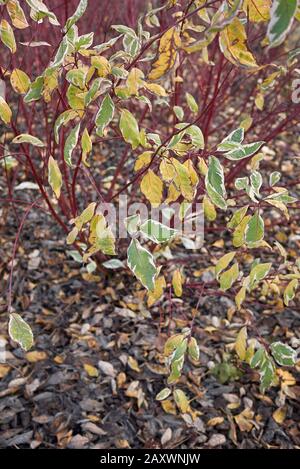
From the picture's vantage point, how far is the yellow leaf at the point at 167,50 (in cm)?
86

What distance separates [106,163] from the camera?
7.79ft

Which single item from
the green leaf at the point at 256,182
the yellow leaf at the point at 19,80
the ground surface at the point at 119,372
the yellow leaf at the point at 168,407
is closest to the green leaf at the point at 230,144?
the green leaf at the point at 256,182

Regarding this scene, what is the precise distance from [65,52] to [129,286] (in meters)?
1.12

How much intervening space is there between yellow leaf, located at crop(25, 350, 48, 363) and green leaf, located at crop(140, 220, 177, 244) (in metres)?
0.89

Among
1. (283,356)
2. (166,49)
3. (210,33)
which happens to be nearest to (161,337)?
(283,356)

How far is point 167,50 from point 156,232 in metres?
0.34

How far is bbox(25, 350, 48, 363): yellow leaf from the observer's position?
5.08 ft

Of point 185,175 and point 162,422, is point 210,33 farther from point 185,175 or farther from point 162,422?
point 162,422

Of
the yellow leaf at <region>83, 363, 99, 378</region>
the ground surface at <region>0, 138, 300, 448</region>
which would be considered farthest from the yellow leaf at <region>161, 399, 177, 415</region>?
the yellow leaf at <region>83, 363, 99, 378</region>

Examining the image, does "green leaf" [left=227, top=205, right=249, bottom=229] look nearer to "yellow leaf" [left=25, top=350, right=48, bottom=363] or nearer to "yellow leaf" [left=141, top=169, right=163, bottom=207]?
"yellow leaf" [left=141, top=169, right=163, bottom=207]

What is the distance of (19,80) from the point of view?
1021mm

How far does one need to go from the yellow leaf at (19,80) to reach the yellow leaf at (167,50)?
0.96ft

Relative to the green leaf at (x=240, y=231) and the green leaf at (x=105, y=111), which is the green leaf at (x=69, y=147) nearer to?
the green leaf at (x=105, y=111)

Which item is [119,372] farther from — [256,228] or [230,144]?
[230,144]
